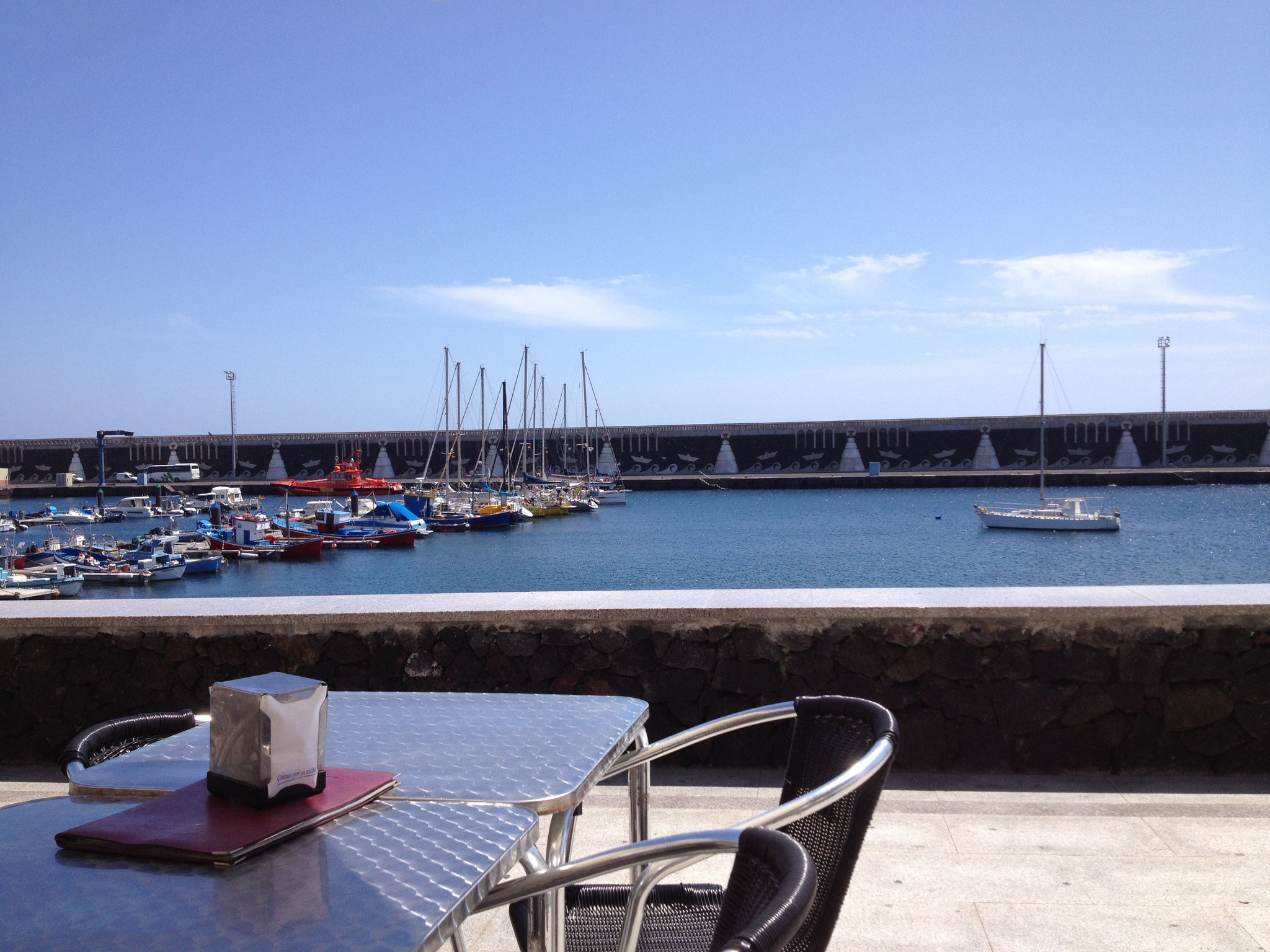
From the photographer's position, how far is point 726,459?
208ft

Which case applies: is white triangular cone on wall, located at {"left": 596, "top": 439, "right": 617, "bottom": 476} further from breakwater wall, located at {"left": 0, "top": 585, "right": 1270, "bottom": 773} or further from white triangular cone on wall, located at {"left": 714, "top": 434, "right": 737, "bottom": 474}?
breakwater wall, located at {"left": 0, "top": 585, "right": 1270, "bottom": 773}

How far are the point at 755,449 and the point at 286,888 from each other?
62493 mm

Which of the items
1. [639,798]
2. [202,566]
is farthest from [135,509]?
[639,798]

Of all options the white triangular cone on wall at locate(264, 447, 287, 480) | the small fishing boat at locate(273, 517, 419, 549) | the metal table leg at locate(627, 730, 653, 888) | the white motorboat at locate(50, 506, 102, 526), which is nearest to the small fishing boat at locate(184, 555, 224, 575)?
the small fishing boat at locate(273, 517, 419, 549)

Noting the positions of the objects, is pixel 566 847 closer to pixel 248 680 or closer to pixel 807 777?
pixel 807 777

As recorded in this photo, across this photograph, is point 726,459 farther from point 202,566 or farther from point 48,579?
point 48,579

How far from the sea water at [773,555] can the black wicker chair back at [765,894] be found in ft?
55.7

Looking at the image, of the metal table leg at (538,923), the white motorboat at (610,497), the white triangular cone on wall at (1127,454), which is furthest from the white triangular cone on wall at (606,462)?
the metal table leg at (538,923)

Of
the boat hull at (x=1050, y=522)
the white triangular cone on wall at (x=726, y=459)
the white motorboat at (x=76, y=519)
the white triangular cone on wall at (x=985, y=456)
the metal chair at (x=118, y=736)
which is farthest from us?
the white triangular cone on wall at (x=726, y=459)

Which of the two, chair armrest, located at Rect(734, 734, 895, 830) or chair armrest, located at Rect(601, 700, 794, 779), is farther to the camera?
chair armrest, located at Rect(601, 700, 794, 779)

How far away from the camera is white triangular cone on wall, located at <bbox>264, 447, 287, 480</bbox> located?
208ft

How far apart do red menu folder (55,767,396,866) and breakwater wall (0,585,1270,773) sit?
2.08 m

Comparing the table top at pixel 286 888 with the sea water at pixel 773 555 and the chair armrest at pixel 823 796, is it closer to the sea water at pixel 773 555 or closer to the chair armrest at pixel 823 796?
the chair armrest at pixel 823 796

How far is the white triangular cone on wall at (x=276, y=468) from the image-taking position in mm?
63344
